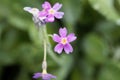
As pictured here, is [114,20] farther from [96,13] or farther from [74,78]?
[74,78]

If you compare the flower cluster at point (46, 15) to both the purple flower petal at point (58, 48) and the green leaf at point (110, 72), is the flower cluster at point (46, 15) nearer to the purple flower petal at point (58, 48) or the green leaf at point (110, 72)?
the purple flower petal at point (58, 48)

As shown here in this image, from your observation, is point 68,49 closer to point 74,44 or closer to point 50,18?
point 50,18

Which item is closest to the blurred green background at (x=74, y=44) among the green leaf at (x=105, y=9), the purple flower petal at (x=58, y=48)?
the green leaf at (x=105, y=9)

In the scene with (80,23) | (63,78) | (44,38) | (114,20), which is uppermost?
(80,23)

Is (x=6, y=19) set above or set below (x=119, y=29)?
above

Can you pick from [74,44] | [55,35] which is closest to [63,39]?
[55,35]

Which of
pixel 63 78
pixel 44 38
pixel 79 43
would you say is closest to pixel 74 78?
pixel 63 78

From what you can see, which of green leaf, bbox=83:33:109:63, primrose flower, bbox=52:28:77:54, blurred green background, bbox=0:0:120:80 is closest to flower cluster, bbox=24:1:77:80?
primrose flower, bbox=52:28:77:54

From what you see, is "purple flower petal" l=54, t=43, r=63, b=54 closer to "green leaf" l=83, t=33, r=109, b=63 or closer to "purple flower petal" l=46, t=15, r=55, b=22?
"purple flower petal" l=46, t=15, r=55, b=22
